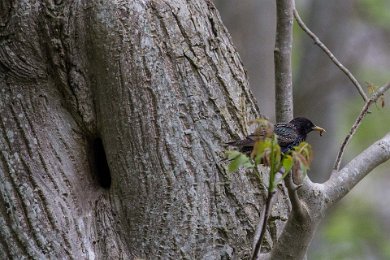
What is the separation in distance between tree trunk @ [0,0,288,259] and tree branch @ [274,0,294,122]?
34 cm

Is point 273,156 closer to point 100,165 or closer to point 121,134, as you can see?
point 121,134

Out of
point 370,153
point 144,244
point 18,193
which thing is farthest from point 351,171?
point 18,193

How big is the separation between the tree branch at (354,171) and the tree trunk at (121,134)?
1.28 ft

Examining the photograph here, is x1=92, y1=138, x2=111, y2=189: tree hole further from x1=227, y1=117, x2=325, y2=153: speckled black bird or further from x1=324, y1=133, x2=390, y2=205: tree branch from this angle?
x1=324, y1=133, x2=390, y2=205: tree branch

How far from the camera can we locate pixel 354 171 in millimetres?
3234

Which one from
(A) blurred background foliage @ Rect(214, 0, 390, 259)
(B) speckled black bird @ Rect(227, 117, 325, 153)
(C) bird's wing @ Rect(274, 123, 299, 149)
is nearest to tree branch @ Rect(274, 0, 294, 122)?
(B) speckled black bird @ Rect(227, 117, 325, 153)

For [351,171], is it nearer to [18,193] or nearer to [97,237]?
[97,237]

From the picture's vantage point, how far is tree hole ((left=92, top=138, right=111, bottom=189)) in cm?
359

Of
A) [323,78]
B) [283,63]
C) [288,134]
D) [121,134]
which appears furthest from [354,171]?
[323,78]

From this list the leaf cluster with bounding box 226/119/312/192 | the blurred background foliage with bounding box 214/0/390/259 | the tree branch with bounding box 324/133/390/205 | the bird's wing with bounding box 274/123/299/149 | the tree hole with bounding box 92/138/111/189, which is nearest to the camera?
the leaf cluster with bounding box 226/119/312/192

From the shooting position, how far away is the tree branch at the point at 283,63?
10.4 feet

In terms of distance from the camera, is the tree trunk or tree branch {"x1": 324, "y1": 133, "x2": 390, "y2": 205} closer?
tree branch {"x1": 324, "y1": 133, "x2": 390, "y2": 205}

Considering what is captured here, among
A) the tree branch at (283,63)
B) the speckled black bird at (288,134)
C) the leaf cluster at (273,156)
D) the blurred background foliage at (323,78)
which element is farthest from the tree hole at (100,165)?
the blurred background foliage at (323,78)

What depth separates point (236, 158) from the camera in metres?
2.29
